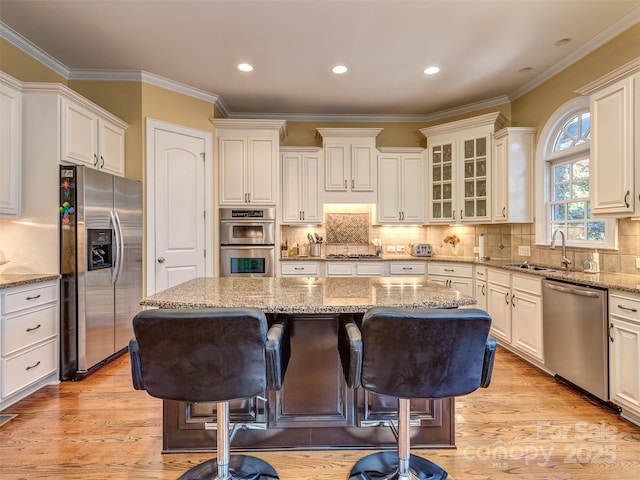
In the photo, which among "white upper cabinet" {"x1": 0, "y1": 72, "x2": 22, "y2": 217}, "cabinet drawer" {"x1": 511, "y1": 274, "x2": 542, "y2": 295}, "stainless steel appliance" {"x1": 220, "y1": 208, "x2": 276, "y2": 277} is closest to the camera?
"white upper cabinet" {"x1": 0, "y1": 72, "x2": 22, "y2": 217}

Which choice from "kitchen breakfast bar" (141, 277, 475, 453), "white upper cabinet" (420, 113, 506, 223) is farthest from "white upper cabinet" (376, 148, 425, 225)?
"kitchen breakfast bar" (141, 277, 475, 453)

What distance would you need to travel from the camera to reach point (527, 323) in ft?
10.6

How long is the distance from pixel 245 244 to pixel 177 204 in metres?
0.92

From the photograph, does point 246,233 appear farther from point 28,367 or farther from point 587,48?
point 587,48

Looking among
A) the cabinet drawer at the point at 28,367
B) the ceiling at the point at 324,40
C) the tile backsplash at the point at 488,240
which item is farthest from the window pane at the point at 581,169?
the cabinet drawer at the point at 28,367

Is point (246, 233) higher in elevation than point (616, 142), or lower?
lower

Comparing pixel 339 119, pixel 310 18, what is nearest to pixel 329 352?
pixel 310 18

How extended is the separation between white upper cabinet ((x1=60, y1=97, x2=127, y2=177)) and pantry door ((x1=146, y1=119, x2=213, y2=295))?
0.99 ft

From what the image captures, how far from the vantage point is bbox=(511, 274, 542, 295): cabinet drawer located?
3.04m

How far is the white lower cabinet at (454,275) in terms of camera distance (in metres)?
4.13

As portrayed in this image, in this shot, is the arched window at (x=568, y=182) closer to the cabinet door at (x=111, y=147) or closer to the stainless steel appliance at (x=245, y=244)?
the stainless steel appliance at (x=245, y=244)

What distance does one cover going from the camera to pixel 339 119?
4.99 metres

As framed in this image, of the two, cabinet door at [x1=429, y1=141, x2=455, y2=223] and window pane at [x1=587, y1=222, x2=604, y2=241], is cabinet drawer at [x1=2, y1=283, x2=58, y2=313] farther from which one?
window pane at [x1=587, y1=222, x2=604, y2=241]

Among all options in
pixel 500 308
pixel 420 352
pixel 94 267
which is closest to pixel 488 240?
pixel 500 308
